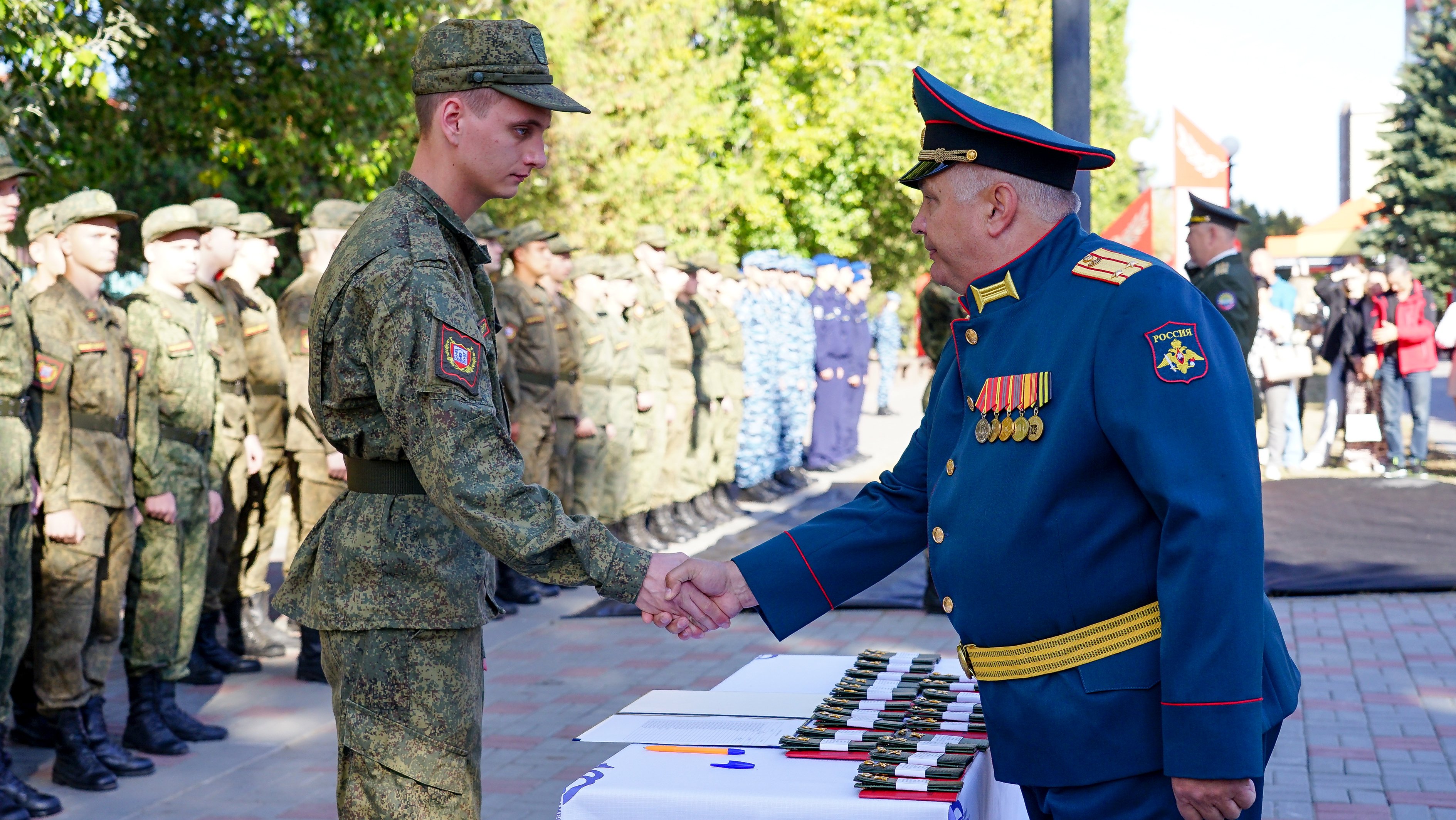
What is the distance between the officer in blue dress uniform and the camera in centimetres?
225

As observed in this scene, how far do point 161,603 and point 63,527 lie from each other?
0.72 metres

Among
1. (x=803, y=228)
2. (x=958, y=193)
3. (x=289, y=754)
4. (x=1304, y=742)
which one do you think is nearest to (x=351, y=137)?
(x=289, y=754)

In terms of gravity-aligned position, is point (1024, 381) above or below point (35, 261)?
below

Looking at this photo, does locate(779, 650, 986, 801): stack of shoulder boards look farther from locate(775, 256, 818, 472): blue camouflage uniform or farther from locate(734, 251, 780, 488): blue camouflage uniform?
locate(775, 256, 818, 472): blue camouflage uniform

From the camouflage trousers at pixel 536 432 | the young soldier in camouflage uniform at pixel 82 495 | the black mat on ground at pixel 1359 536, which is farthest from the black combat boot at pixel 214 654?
the black mat on ground at pixel 1359 536

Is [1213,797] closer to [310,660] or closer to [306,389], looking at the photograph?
[310,660]

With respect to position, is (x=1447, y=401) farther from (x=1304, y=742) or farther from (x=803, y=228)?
(x=1304, y=742)

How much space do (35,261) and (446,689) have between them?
161 inches

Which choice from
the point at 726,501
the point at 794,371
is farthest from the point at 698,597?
the point at 794,371

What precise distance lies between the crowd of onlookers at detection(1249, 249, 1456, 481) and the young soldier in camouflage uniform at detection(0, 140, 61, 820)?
11034 millimetres

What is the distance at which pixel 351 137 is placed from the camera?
10.2 meters

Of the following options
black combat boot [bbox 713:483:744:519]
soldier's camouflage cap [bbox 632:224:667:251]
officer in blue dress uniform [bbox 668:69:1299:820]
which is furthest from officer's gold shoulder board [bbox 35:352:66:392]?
black combat boot [bbox 713:483:744:519]

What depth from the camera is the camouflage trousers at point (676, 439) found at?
11844 millimetres

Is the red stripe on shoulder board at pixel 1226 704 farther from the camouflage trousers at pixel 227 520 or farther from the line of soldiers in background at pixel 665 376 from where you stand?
the camouflage trousers at pixel 227 520
